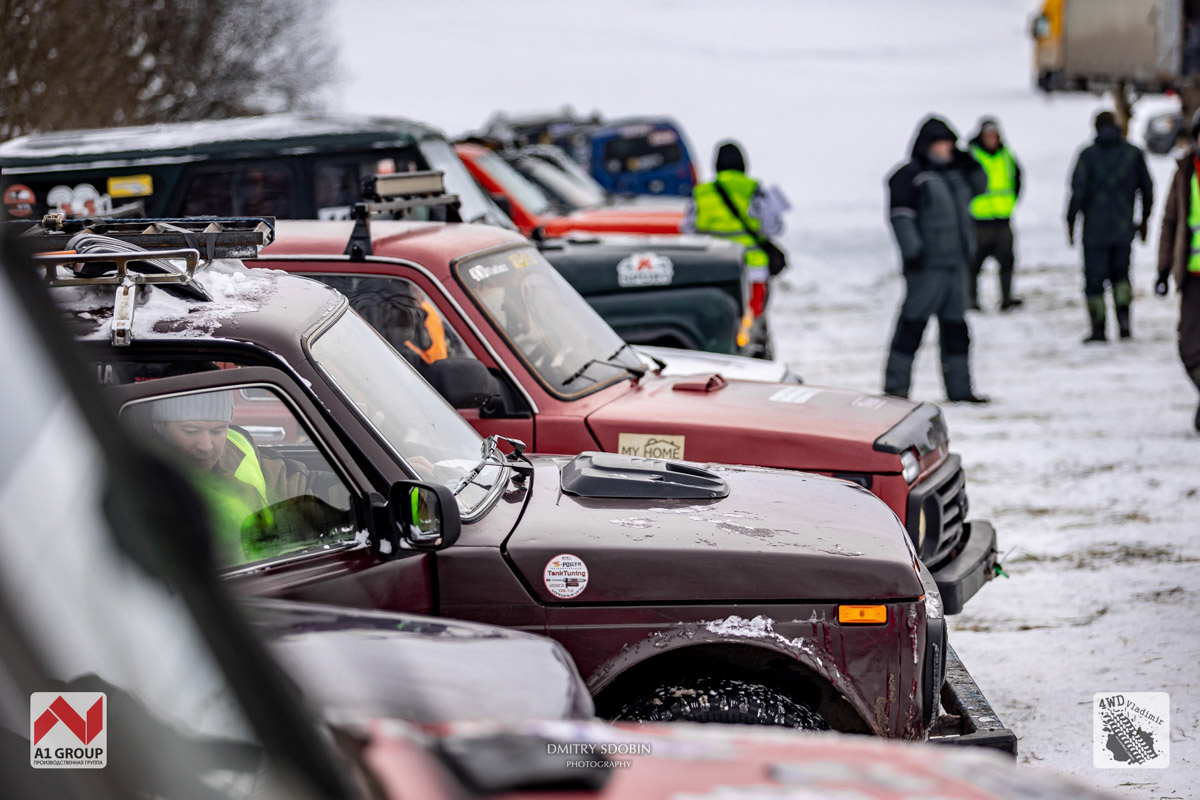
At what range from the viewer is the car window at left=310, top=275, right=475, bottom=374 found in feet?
14.7

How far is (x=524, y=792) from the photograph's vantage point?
1390 millimetres

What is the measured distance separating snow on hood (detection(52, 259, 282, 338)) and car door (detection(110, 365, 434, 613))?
0.57 ft

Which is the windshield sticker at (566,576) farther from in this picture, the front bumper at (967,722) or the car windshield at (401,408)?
the front bumper at (967,722)

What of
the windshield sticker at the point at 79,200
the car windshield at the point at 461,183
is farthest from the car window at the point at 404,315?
the windshield sticker at the point at 79,200

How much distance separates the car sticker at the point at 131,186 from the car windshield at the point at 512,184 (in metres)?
3.56

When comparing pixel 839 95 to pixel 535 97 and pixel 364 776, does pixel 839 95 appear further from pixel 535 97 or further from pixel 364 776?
pixel 364 776

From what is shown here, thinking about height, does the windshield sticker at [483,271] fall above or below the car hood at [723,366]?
above

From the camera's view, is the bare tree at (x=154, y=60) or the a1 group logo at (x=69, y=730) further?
the bare tree at (x=154, y=60)

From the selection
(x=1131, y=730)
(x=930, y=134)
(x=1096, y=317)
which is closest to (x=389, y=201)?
(x=1131, y=730)

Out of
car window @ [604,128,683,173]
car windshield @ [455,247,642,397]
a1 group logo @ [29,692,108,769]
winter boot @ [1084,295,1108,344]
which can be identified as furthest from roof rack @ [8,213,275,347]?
car window @ [604,128,683,173]

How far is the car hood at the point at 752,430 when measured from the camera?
4.30 m

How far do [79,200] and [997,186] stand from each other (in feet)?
31.2

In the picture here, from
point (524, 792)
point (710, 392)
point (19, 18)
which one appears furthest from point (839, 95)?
point (524, 792)

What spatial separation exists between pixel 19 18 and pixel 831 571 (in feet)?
49.7
